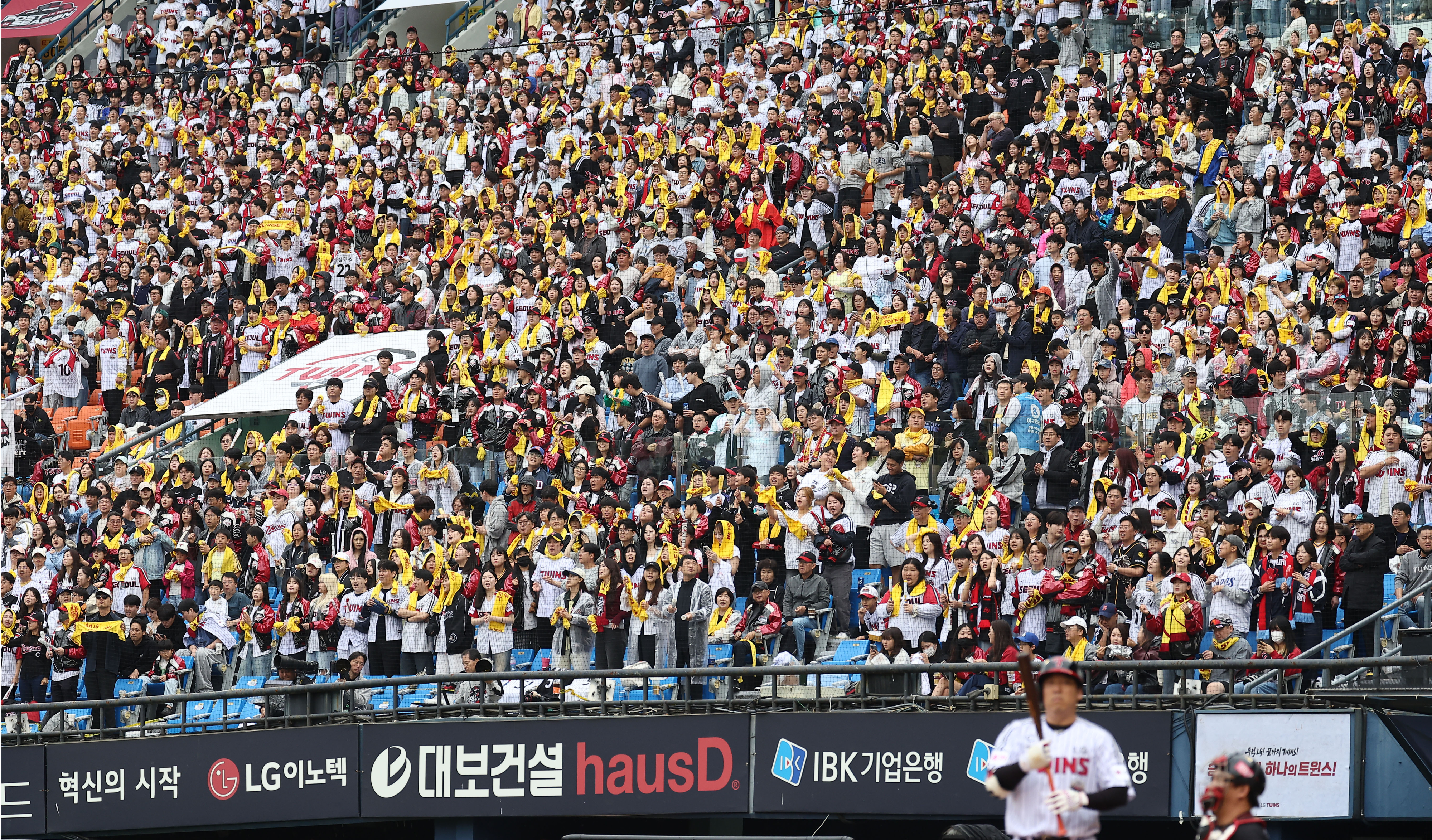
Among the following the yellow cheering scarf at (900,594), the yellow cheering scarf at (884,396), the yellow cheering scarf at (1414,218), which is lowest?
the yellow cheering scarf at (900,594)

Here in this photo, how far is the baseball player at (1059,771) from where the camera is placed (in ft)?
23.9

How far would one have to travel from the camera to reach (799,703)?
14.4m

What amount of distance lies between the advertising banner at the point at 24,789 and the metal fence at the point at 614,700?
0.15 meters

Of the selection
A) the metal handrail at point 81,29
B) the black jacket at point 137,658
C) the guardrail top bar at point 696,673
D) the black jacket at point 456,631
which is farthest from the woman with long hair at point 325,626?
the metal handrail at point 81,29

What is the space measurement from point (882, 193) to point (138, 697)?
926 centimetres

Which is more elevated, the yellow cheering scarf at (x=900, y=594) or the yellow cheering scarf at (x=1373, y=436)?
the yellow cheering scarf at (x=1373, y=436)

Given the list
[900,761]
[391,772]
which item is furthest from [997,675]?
[391,772]

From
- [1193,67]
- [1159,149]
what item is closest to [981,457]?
[1159,149]

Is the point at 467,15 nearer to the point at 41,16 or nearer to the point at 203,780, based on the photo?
the point at 41,16

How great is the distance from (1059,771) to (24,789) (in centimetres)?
1063

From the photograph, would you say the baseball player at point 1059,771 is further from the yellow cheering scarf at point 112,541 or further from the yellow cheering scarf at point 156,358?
the yellow cheering scarf at point 156,358

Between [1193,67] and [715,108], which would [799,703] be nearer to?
[1193,67]

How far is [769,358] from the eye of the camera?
59.6 feet

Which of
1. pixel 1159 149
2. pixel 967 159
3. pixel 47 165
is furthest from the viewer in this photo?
pixel 47 165
